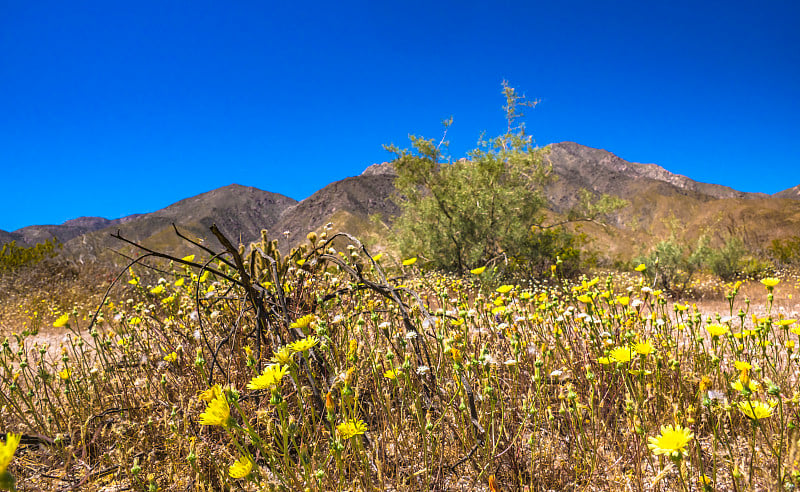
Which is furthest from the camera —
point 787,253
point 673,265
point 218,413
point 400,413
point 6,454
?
point 787,253

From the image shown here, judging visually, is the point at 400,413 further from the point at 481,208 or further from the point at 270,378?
the point at 481,208

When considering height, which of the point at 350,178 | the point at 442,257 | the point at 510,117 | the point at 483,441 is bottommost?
the point at 483,441

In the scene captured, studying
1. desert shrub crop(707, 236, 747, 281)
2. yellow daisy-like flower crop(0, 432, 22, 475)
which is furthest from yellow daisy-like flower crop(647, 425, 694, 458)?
desert shrub crop(707, 236, 747, 281)

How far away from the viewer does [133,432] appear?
2.00m

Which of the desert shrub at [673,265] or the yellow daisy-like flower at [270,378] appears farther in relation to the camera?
the desert shrub at [673,265]

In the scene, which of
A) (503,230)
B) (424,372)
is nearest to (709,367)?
(424,372)

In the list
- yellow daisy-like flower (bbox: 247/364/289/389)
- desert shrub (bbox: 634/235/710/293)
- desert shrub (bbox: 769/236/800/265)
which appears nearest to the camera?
yellow daisy-like flower (bbox: 247/364/289/389)

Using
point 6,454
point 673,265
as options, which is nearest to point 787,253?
point 673,265

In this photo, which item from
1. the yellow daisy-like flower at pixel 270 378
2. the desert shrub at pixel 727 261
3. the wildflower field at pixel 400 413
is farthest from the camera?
the desert shrub at pixel 727 261

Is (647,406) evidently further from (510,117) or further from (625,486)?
(510,117)

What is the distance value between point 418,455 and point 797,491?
4.02 feet

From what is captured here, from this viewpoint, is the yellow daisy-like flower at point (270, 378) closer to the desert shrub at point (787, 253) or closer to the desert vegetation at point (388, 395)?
the desert vegetation at point (388, 395)

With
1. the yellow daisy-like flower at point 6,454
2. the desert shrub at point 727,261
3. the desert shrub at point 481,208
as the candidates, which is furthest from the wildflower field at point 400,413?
the desert shrub at point 727,261

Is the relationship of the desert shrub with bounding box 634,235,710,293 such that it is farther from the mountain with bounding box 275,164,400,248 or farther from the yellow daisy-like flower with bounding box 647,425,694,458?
the mountain with bounding box 275,164,400,248
